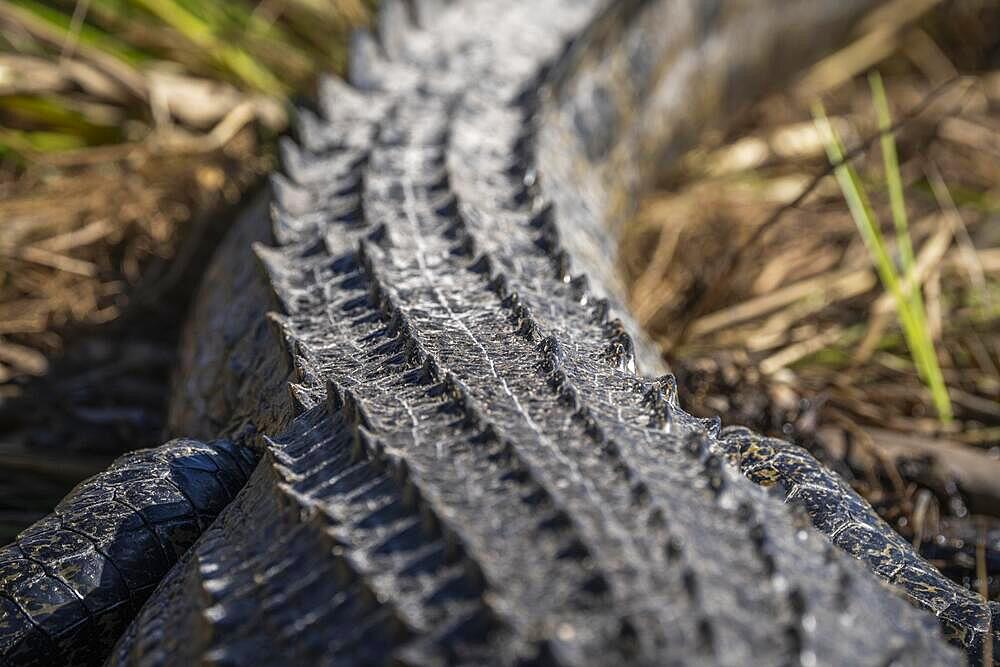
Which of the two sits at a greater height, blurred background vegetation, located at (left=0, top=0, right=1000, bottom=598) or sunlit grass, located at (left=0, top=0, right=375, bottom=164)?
sunlit grass, located at (left=0, top=0, right=375, bottom=164)

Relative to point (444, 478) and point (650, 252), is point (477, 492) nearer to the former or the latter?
point (444, 478)

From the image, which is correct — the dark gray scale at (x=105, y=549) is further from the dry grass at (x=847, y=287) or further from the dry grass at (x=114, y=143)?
the dry grass at (x=847, y=287)

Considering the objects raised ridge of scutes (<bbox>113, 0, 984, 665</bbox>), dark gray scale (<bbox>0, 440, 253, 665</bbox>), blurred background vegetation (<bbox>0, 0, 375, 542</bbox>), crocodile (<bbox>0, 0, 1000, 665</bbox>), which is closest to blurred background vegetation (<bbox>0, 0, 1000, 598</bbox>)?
blurred background vegetation (<bbox>0, 0, 375, 542</bbox>)

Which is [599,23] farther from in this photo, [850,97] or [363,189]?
[850,97]

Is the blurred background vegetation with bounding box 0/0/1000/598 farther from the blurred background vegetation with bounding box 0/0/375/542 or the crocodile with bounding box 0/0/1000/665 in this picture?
the crocodile with bounding box 0/0/1000/665

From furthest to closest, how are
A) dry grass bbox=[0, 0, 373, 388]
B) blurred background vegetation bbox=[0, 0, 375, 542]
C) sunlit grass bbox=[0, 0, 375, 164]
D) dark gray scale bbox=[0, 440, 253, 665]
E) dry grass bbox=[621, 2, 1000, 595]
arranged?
1. sunlit grass bbox=[0, 0, 375, 164]
2. dry grass bbox=[0, 0, 373, 388]
3. blurred background vegetation bbox=[0, 0, 375, 542]
4. dry grass bbox=[621, 2, 1000, 595]
5. dark gray scale bbox=[0, 440, 253, 665]

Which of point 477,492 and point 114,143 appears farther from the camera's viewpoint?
point 114,143

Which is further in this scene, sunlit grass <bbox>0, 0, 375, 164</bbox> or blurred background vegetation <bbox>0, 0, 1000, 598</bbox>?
sunlit grass <bbox>0, 0, 375, 164</bbox>

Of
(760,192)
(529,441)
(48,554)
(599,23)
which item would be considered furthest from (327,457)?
(760,192)

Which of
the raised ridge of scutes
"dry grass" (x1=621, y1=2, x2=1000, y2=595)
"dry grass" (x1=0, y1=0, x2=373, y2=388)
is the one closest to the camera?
the raised ridge of scutes

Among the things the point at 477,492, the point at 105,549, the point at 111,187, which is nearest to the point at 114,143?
the point at 111,187
